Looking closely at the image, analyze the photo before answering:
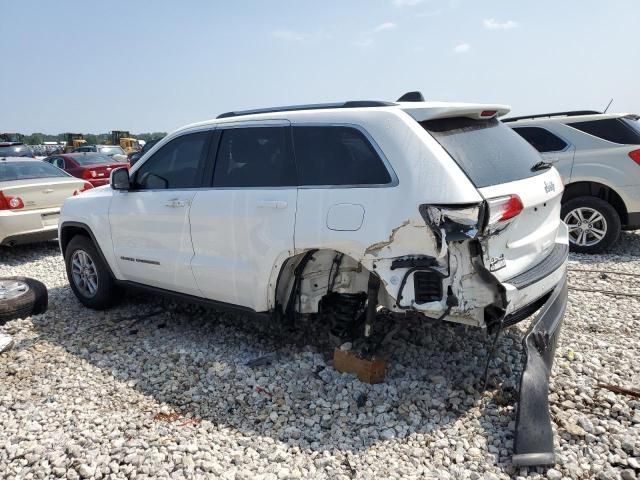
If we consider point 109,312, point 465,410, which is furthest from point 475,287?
point 109,312

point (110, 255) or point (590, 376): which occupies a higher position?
point (110, 255)

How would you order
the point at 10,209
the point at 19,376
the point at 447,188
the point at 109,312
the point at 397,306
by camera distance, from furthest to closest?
the point at 10,209 < the point at 109,312 < the point at 19,376 < the point at 397,306 < the point at 447,188

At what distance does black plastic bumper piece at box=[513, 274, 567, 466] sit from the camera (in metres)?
2.66

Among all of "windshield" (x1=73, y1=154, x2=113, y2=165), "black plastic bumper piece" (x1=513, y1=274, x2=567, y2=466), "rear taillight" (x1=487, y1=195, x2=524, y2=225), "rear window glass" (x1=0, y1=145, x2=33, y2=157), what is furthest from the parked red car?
"black plastic bumper piece" (x1=513, y1=274, x2=567, y2=466)

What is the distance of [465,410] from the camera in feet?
10.6

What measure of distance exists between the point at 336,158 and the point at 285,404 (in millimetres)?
1683

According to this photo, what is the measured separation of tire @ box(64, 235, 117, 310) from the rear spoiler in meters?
3.40

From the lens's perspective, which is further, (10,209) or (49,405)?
(10,209)

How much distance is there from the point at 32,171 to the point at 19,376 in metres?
5.55

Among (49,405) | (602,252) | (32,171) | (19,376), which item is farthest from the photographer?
(32,171)

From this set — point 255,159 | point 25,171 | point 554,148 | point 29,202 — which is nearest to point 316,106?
point 255,159

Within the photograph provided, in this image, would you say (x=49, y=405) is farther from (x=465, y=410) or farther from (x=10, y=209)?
(x=10, y=209)

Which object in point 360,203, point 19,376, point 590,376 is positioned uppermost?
point 360,203

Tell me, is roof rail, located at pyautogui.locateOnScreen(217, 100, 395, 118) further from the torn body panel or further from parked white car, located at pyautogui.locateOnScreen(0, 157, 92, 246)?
parked white car, located at pyautogui.locateOnScreen(0, 157, 92, 246)
